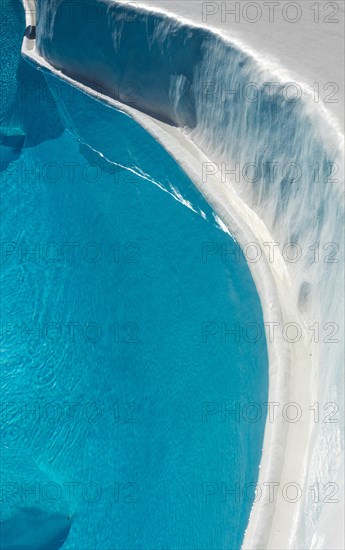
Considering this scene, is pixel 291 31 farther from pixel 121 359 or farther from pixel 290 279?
pixel 121 359

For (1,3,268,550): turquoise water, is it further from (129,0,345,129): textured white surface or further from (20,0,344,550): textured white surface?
(129,0,345,129): textured white surface

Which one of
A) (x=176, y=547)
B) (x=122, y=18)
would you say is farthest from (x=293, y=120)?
(x=176, y=547)

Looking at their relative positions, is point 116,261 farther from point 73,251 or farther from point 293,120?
point 293,120

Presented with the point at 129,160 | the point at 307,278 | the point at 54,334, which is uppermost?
the point at 129,160

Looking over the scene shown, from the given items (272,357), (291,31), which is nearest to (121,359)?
(272,357)

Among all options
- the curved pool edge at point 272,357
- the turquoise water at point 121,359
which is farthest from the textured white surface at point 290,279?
the turquoise water at point 121,359

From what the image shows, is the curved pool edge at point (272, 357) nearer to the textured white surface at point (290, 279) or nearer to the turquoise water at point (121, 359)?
the textured white surface at point (290, 279)
